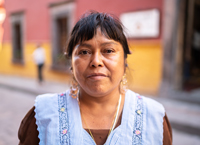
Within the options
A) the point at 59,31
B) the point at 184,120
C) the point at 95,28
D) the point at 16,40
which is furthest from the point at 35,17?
the point at 95,28

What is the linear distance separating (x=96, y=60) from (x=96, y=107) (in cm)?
31

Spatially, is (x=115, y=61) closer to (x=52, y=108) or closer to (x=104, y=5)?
(x=52, y=108)

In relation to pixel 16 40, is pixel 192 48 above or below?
below

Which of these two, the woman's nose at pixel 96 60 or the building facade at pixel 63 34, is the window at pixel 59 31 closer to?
the building facade at pixel 63 34

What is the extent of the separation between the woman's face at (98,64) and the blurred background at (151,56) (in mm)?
2147

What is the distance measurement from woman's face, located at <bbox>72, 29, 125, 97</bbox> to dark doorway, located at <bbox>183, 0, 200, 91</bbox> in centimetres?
593

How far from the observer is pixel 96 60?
1.09m

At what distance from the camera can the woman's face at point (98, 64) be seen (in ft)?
3.62

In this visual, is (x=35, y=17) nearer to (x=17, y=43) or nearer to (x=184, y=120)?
(x=17, y=43)

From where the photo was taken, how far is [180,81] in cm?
618

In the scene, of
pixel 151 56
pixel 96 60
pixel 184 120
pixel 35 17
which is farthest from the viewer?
pixel 35 17

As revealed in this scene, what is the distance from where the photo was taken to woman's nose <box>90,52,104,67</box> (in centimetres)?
109

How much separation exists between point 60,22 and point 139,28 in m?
4.44

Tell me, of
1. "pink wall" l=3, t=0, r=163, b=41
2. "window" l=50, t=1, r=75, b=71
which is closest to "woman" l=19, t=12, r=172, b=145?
"pink wall" l=3, t=0, r=163, b=41
